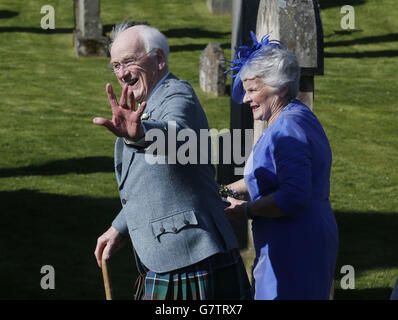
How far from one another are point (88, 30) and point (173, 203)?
14583mm

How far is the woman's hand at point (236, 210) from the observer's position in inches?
153

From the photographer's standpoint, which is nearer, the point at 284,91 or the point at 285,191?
the point at 285,191

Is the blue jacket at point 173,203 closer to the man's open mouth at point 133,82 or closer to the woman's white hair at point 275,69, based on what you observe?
the man's open mouth at point 133,82

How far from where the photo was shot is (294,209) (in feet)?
11.7

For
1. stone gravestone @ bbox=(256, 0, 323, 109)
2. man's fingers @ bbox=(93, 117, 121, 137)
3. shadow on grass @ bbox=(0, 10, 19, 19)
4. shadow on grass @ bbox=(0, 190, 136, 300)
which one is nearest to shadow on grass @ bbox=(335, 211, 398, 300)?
shadow on grass @ bbox=(0, 190, 136, 300)

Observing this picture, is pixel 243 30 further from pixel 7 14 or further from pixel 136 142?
pixel 7 14

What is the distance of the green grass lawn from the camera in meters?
7.56

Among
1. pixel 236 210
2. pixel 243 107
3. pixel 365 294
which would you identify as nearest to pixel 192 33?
pixel 243 107

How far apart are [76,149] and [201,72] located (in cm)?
459

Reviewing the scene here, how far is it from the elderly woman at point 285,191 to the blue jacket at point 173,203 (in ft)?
0.83

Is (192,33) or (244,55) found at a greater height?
(192,33)

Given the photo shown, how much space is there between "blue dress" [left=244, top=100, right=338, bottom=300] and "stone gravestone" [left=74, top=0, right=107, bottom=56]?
14.1 metres
